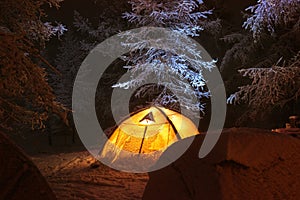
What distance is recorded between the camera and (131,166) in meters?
9.70

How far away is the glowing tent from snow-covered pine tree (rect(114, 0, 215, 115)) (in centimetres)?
408

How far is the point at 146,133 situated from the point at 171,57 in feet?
17.0

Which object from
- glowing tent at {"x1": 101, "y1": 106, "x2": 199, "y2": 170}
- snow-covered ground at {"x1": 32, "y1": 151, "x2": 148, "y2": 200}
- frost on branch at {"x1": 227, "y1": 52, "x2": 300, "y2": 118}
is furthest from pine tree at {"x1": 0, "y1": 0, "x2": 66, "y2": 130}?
frost on branch at {"x1": 227, "y1": 52, "x2": 300, "y2": 118}

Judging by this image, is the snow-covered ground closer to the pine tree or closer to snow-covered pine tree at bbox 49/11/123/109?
the pine tree

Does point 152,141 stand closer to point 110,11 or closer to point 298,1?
point 298,1

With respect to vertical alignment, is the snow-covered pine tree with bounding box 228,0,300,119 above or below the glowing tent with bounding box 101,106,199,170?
above

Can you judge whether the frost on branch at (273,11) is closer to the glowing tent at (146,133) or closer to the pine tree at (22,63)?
the glowing tent at (146,133)

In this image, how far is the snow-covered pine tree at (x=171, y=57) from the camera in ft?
47.5

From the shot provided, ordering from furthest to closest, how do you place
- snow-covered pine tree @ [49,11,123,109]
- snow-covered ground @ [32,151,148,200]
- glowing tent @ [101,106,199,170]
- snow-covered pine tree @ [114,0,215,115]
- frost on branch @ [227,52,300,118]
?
snow-covered pine tree @ [49,11,123,109] < snow-covered pine tree @ [114,0,215,115] < frost on branch @ [227,52,300,118] < glowing tent @ [101,106,199,170] < snow-covered ground @ [32,151,148,200]

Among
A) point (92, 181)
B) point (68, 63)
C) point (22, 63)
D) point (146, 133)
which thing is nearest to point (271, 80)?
point (146, 133)

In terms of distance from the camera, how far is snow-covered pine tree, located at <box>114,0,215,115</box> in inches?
571

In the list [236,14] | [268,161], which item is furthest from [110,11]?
[268,161]

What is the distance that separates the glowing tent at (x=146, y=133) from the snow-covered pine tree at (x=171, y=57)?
4081 millimetres

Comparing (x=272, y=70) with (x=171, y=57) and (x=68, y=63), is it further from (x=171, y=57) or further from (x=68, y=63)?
(x=68, y=63)
